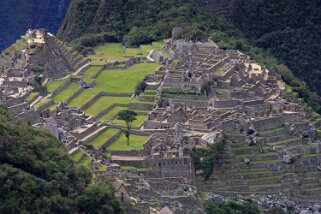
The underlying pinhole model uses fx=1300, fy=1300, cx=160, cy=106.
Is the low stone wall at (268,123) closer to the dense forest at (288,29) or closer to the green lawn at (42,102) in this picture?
the green lawn at (42,102)

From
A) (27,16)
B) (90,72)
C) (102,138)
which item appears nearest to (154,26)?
(90,72)

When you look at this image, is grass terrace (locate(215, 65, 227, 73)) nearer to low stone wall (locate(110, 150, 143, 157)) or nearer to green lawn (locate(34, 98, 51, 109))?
green lawn (locate(34, 98, 51, 109))

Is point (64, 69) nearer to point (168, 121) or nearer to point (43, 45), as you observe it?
point (43, 45)

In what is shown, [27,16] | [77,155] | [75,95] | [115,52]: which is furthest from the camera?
[27,16]

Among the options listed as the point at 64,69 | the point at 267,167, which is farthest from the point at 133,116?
the point at 64,69

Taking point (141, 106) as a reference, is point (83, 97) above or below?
above

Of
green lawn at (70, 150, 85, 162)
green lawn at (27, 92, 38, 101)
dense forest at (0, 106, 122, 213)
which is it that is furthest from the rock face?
dense forest at (0, 106, 122, 213)

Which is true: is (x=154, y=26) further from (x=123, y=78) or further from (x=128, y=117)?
(x=128, y=117)
